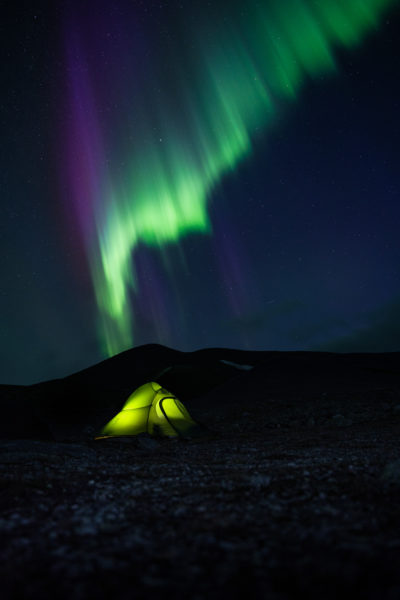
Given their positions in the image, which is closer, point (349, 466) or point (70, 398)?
point (349, 466)

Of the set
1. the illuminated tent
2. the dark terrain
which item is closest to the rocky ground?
the dark terrain

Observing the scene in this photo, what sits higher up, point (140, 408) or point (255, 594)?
point (140, 408)

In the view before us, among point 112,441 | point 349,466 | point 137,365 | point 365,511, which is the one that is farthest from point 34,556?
point 137,365

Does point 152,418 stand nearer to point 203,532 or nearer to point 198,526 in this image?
point 198,526

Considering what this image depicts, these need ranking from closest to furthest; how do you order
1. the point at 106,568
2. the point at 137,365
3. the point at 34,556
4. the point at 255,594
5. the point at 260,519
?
the point at 255,594
the point at 106,568
the point at 34,556
the point at 260,519
the point at 137,365

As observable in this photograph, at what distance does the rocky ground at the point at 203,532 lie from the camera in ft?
11.5

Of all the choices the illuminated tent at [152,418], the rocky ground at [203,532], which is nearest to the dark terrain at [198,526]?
the rocky ground at [203,532]

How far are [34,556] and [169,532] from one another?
1.78m

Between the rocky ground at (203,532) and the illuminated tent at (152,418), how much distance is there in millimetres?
13545

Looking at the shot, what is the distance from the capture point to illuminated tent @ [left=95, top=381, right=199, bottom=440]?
82.1 feet

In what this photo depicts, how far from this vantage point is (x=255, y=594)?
3260mm

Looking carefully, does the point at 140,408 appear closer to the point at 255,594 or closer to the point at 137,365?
the point at 255,594

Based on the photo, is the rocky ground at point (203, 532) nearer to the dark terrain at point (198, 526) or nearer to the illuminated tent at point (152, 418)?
the dark terrain at point (198, 526)

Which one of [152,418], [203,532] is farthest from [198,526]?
[152,418]
